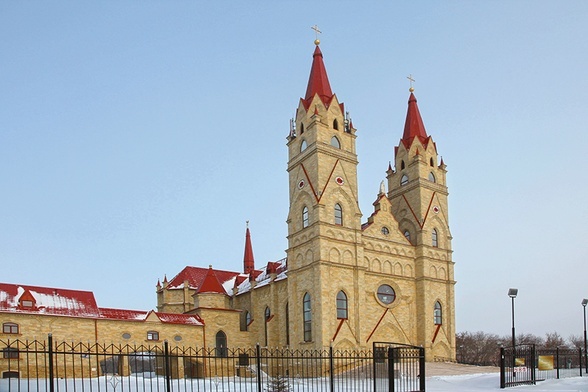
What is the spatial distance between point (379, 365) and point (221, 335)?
90.6 ft

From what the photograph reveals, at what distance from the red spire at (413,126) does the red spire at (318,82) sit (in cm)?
885

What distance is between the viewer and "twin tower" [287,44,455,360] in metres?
38.6

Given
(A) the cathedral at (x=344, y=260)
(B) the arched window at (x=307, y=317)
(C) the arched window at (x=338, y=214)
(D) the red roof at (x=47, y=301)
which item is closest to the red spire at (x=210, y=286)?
(A) the cathedral at (x=344, y=260)

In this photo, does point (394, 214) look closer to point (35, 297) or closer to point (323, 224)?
point (323, 224)

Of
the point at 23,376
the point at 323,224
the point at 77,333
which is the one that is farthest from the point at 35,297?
the point at 323,224

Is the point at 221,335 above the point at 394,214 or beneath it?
beneath

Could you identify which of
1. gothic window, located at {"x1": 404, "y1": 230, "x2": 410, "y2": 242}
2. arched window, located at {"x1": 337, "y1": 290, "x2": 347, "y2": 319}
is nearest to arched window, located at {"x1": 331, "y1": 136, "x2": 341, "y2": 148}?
gothic window, located at {"x1": 404, "y1": 230, "x2": 410, "y2": 242}

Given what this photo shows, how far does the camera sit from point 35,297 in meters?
38.9

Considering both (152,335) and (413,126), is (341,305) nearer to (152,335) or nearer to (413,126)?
(152,335)

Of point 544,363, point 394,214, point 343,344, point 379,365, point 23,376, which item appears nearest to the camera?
point 379,365

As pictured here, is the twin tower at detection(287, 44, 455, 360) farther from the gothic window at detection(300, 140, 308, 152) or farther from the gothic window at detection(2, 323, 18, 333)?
the gothic window at detection(2, 323, 18, 333)

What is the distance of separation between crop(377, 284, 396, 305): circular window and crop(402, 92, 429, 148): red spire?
1243cm

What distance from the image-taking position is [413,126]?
48656mm

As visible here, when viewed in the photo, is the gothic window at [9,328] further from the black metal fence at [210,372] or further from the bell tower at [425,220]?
the bell tower at [425,220]
